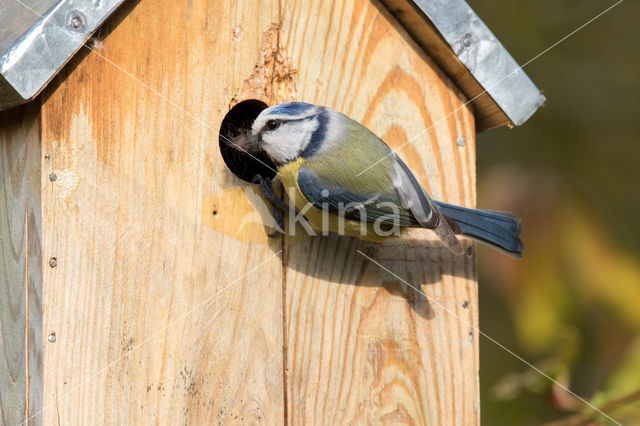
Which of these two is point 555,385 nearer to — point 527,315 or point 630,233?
point 527,315

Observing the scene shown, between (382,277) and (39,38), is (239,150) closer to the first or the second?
(382,277)

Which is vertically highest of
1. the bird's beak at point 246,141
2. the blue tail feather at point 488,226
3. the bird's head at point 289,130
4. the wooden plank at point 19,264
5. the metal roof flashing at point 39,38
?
the metal roof flashing at point 39,38

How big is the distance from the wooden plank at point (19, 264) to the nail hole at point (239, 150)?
56 cm

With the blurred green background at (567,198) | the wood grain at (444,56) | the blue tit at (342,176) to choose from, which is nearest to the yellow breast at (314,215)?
the blue tit at (342,176)

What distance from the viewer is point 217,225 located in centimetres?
239

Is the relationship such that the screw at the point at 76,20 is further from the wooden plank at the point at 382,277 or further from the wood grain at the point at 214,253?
the wooden plank at the point at 382,277

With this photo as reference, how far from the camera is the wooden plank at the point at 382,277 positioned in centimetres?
254

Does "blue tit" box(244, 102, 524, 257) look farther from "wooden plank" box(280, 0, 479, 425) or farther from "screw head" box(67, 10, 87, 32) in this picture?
"screw head" box(67, 10, 87, 32)

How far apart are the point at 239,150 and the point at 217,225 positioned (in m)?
0.29

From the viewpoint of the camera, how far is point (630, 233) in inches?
159

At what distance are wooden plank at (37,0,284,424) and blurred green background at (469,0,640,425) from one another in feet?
4.83

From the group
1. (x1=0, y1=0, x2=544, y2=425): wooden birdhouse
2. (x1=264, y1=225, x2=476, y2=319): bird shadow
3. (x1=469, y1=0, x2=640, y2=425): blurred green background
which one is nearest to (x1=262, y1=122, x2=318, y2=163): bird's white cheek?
(x1=0, y1=0, x2=544, y2=425): wooden birdhouse

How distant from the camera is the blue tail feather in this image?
8.69 ft

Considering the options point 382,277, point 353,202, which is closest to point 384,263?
point 382,277
